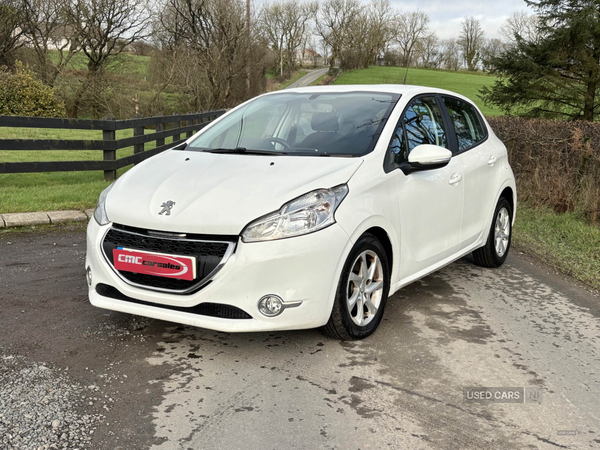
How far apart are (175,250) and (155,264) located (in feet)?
0.51

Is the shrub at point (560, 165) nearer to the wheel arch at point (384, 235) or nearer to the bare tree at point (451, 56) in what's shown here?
the wheel arch at point (384, 235)

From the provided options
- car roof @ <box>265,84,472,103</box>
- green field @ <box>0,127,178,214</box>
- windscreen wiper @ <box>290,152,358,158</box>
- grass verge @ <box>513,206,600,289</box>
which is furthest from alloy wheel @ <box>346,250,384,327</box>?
green field @ <box>0,127,178,214</box>

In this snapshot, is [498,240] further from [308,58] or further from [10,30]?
[308,58]

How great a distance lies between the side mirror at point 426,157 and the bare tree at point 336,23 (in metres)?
74.8

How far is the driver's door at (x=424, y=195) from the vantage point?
13.9 feet

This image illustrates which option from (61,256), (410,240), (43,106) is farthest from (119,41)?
(410,240)

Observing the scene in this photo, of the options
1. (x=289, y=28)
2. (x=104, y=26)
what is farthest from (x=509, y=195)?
(x=289, y=28)

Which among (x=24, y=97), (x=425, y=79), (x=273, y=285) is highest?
(x=425, y=79)

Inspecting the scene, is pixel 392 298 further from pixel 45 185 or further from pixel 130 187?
pixel 45 185

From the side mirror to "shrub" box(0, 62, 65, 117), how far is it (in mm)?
23066

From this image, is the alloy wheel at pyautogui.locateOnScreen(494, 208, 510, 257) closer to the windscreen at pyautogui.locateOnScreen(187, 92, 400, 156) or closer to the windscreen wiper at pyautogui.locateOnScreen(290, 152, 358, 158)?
the windscreen at pyautogui.locateOnScreen(187, 92, 400, 156)

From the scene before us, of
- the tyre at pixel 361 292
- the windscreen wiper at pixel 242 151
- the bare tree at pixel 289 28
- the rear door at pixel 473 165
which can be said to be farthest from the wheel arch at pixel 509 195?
the bare tree at pixel 289 28

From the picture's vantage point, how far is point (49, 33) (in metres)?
32.4

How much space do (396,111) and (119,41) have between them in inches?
1286
